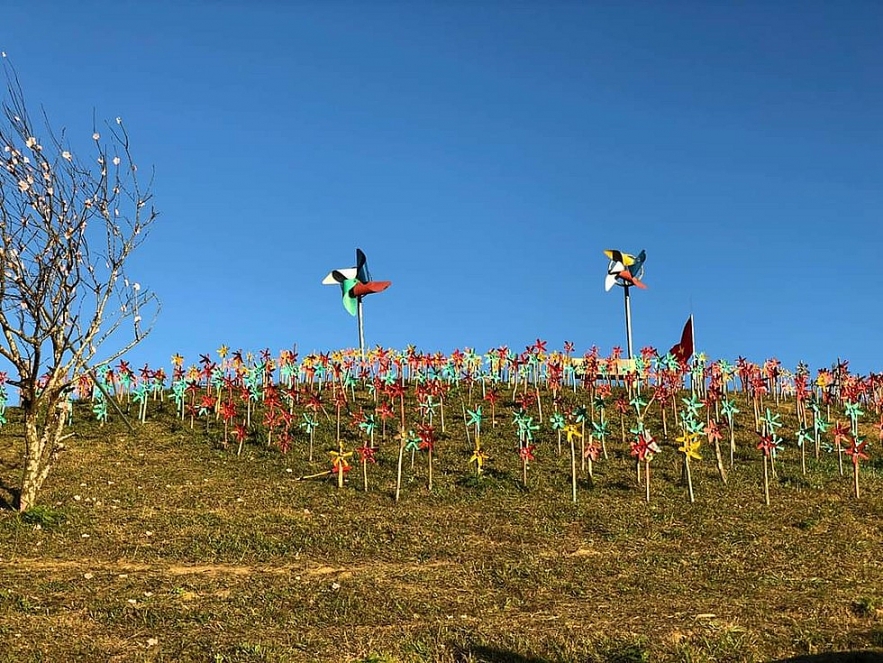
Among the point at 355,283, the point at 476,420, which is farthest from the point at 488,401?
the point at 355,283

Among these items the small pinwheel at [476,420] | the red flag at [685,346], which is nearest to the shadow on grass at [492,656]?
the small pinwheel at [476,420]

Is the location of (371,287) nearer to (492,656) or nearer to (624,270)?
(624,270)

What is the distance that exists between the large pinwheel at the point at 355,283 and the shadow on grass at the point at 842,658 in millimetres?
32165

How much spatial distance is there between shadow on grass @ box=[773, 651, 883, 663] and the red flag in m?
26.1

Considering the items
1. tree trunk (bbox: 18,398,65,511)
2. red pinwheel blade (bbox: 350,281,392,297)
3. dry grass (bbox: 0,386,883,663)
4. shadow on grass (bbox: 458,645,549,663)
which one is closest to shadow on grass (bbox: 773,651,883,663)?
dry grass (bbox: 0,386,883,663)

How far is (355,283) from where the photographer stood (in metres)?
44.6

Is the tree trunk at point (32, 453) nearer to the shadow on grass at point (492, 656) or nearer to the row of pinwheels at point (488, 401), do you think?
the row of pinwheels at point (488, 401)

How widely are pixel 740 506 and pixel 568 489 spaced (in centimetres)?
458

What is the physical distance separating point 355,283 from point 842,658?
33420mm

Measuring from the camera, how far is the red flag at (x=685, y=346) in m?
40.0

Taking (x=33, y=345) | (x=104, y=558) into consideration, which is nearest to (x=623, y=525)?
(x=104, y=558)

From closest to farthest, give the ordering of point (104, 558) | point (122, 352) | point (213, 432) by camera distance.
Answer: point (104, 558) < point (122, 352) < point (213, 432)

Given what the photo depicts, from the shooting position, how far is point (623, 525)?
22.1 m

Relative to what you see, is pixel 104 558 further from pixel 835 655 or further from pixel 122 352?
pixel 835 655
